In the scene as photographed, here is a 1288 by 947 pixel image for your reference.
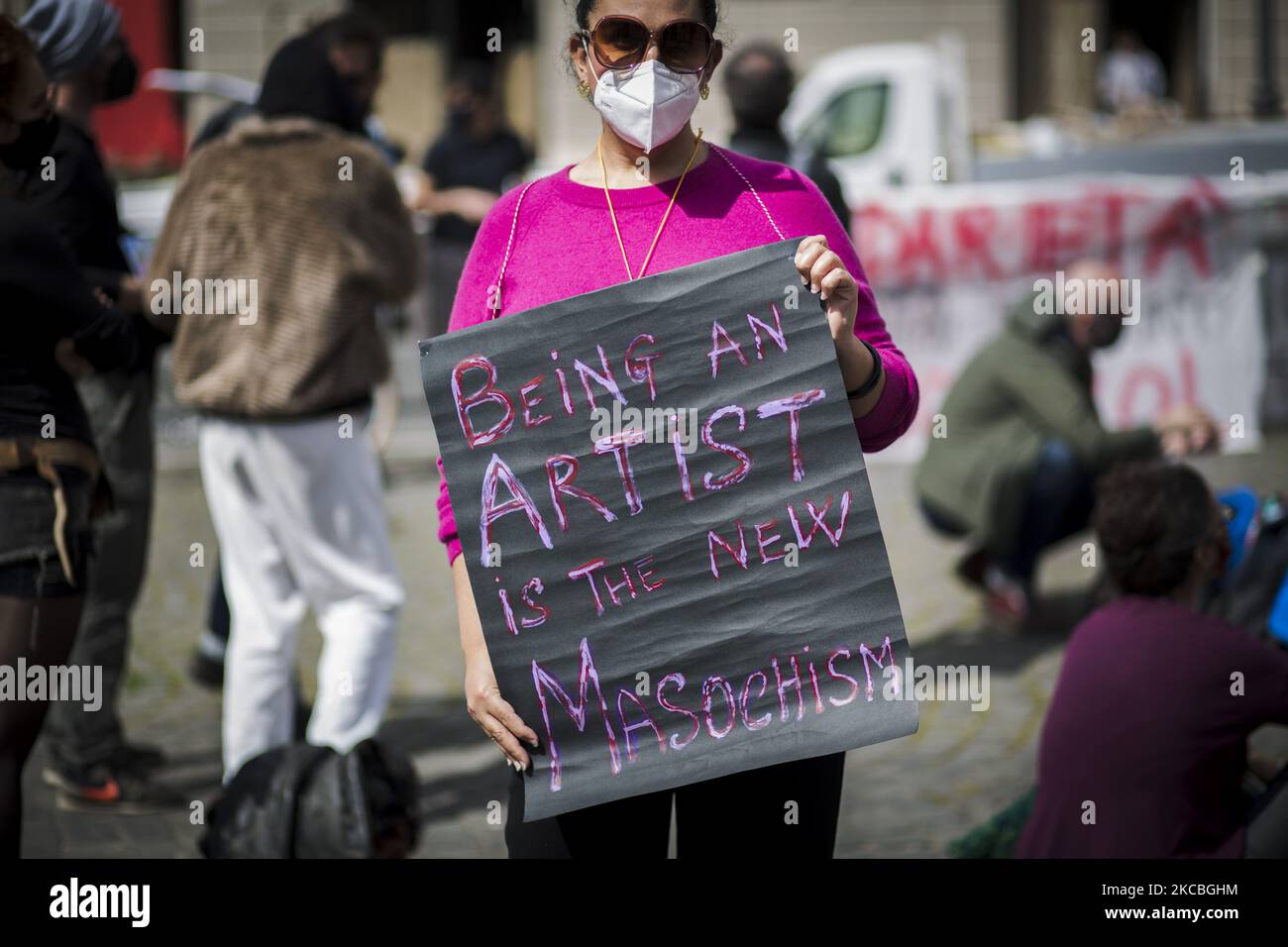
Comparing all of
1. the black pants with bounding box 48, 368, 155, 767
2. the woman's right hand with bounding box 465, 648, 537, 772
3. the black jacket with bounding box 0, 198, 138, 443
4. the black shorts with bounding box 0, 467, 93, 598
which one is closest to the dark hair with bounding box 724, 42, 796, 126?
the black pants with bounding box 48, 368, 155, 767

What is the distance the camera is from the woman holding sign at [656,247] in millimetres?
2404

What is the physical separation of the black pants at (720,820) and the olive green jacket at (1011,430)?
3994 millimetres

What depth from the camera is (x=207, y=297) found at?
4102 millimetres

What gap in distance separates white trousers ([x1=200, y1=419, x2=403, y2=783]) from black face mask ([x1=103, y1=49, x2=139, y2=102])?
1012 millimetres

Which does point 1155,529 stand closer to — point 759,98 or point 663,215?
point 663,215

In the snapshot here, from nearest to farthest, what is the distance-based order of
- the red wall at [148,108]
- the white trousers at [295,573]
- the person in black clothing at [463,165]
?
1. the white trousers at [295,573]
2. the person in black clothing at [463,165]
3. the red wall at [148,108]

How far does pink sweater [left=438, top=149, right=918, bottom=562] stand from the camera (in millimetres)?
2428

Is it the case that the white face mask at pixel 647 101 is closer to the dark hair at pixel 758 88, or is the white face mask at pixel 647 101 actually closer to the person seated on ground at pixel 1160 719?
the person seated on ground at pixel 1160 719

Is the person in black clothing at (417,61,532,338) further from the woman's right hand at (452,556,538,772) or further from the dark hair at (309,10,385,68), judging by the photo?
the woman's right hand at (452,556,538,772)

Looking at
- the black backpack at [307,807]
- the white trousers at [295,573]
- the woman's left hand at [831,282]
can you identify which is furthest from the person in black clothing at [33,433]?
the woman's left hand at [831,282]
